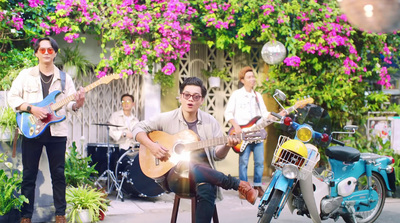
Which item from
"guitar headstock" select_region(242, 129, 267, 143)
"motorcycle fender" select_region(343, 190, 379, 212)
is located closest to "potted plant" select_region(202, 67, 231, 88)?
"motorcycle fender" select_region(343, 190, 379, 212)

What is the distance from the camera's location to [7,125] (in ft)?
18.2

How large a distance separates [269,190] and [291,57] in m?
4.43

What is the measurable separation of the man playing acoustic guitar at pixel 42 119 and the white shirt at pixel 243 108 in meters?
2.87

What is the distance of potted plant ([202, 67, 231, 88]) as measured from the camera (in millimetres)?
9266

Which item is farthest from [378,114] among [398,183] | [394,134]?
[398,183]

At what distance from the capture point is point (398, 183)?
815cm

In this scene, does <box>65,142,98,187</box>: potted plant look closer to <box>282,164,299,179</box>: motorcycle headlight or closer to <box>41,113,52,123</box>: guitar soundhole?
<box>41,113,52,123</box>: guitar soundhole

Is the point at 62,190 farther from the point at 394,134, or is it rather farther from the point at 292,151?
the point at 394,134

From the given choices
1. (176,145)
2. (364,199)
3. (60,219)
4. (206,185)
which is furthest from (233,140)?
(364,199)

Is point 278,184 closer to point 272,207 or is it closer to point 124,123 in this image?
point 272,207

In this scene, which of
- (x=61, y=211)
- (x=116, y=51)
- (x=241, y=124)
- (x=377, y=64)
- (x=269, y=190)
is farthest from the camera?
(x=377, y=64)

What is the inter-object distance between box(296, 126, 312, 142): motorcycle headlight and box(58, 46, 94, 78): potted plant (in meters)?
4.24

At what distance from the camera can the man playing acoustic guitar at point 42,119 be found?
204 inches

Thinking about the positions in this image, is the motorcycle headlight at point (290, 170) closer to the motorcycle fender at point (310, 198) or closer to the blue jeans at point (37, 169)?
the motorcycle fender at point (310, 198)
